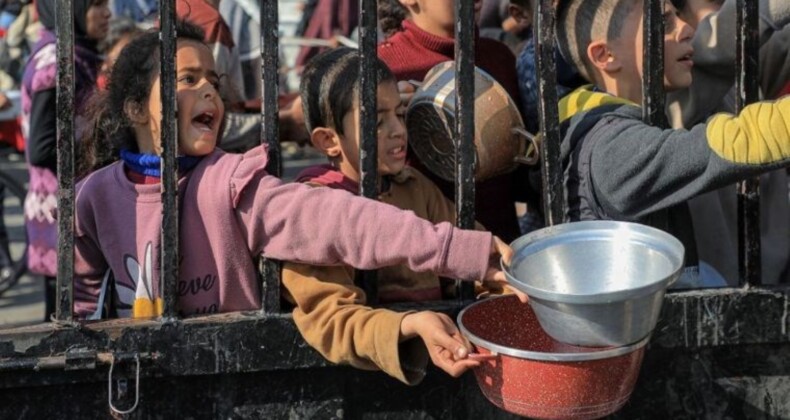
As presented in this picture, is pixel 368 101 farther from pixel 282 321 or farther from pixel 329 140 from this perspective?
pixel 282 321

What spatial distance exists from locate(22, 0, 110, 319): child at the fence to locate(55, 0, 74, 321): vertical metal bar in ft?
6.66

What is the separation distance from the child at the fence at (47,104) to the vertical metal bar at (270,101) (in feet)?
6.78

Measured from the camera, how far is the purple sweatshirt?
267 centimetres

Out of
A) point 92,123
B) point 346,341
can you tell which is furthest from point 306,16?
point 346,341

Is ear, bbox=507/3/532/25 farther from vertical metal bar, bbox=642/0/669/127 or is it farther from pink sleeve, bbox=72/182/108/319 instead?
pink sleeve, bbox=72/182/108/319

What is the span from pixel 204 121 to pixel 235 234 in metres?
0.29

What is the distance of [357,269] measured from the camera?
2.88 meters

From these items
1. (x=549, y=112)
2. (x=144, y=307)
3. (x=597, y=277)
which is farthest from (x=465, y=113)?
(x=144, y=307)

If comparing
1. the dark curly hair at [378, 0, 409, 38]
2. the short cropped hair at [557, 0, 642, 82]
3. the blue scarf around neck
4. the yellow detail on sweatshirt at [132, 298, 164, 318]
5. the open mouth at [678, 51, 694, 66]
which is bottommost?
the yellow detail on sweatshirt at [132, 298, 164, 318]

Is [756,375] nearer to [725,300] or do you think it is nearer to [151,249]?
[725,300]

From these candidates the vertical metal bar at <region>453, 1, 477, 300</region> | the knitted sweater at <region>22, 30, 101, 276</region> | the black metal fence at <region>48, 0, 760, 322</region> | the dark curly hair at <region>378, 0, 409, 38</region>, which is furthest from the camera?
the knitted sweater at <region>22, 30, 101, 276</region>

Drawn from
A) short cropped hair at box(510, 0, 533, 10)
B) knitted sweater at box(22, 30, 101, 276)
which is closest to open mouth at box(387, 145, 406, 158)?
short cropped hair at box(510, 0, 533, 10)

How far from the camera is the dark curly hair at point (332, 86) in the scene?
2986 millimetres

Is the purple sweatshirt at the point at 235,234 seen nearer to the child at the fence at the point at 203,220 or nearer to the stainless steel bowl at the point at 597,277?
the child at the fence at the point at 203,220
